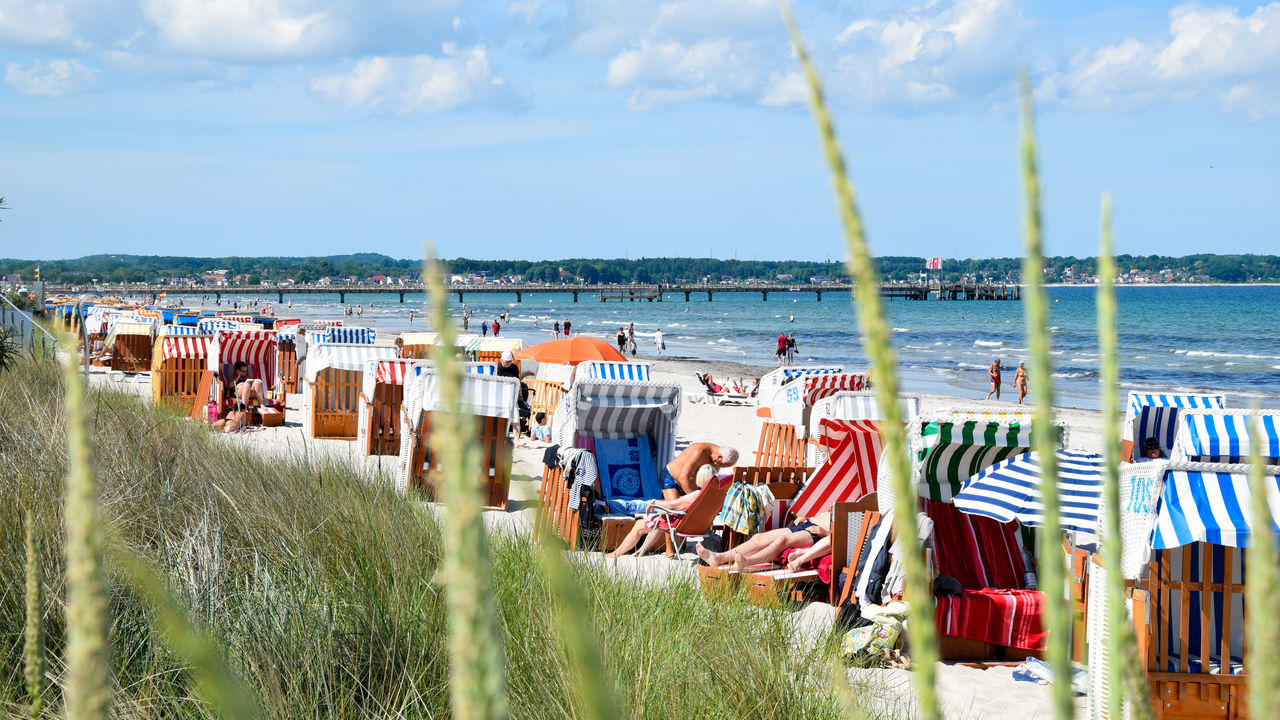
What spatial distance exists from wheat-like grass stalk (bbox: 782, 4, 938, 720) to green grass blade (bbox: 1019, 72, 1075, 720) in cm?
7

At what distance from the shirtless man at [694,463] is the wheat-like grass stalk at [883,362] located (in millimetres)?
8862

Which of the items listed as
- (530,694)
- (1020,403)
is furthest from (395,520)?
(1020,403)

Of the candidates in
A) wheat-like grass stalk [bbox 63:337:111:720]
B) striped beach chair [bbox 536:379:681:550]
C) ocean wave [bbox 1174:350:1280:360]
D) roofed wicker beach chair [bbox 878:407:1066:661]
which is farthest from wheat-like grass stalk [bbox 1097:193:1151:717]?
ocean wave [bbox 1174:350:1280:360]

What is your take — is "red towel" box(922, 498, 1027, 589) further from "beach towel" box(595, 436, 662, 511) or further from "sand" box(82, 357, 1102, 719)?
"beach towel" box(595, 436, 662, 511)

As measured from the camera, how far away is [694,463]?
31.7 feet

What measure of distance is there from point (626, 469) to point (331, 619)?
683 centimetres

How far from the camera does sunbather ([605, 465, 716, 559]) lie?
897 centimetres

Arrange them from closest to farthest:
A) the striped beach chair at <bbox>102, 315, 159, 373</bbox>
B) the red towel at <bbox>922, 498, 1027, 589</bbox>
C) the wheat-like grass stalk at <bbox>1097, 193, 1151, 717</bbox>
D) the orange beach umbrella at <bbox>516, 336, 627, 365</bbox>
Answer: the wheat-like grass stalk at <bbox>1097, 193, 1151, 717</bbox>
the red towel at <bbox>922, 498, 1027, 589</bbox>
the orange beach umbrella at <bbox>516, 336, 627, 365</bbox>
the striped beach chair at <bbox>102, 315, 159, 373</bbox>

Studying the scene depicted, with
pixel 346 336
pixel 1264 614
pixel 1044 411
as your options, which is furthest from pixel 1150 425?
pixel 346 336

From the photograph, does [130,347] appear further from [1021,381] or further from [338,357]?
[1021,381]

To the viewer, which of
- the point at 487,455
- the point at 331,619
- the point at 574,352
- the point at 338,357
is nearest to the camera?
the point at 331,619

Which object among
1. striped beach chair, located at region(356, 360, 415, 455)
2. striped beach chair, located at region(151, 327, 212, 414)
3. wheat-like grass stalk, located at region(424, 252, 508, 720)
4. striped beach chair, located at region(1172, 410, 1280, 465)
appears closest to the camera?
wheat-like grass stalk, located at region(424, 252, 508, 720)

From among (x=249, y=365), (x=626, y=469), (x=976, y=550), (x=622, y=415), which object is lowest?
(x=976, y=550)

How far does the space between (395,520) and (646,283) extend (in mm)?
182609
